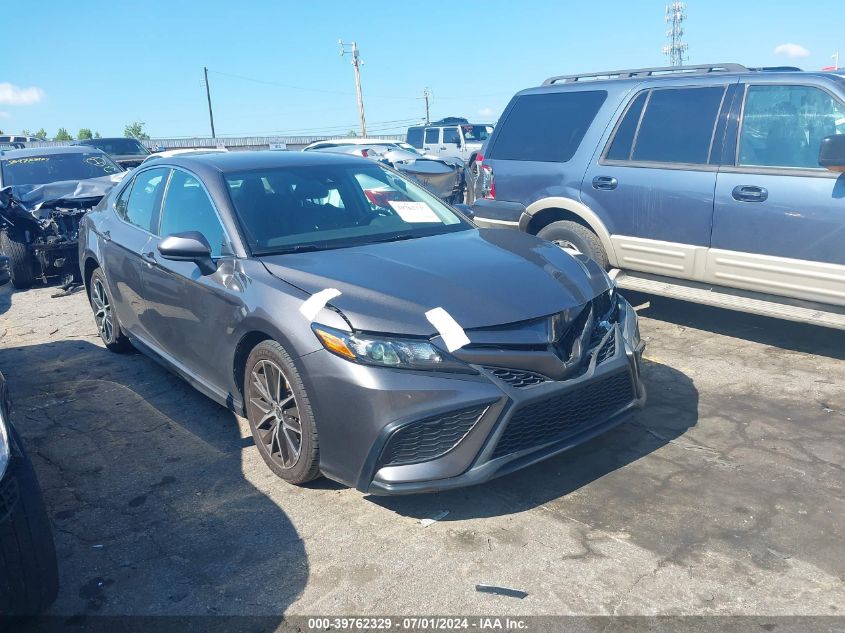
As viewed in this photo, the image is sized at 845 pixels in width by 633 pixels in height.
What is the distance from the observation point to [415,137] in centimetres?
2695

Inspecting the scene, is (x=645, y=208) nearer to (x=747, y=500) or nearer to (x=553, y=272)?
(x=553, y=272)

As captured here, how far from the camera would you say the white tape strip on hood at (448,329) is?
3.11 m

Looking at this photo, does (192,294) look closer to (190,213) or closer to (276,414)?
(190,213)

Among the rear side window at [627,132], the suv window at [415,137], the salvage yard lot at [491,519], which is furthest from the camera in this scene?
the suv window at [415,137]

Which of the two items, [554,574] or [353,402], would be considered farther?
[353,402]

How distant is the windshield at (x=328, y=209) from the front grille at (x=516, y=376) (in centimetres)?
133

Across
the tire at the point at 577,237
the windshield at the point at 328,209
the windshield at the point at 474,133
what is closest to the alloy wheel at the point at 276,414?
the windshield at the point at 328,209

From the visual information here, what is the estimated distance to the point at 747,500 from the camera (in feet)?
11.0

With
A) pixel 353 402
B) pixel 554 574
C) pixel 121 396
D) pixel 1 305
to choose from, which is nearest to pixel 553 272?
pixel 353 402

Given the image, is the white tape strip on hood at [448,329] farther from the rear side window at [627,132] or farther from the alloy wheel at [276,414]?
the rear side window at [627,132]

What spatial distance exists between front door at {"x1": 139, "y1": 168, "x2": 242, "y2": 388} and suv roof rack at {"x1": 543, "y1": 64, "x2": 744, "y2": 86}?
369cm

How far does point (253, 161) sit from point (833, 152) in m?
3.66

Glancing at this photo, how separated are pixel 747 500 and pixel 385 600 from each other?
177 cm

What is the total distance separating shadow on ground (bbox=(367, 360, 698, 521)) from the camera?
3.43 meters
